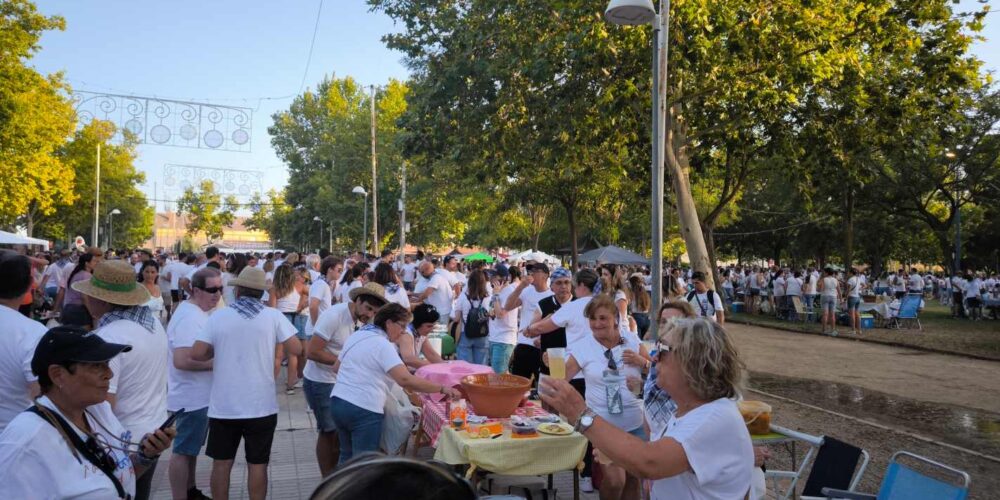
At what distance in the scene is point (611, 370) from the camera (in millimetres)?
4559

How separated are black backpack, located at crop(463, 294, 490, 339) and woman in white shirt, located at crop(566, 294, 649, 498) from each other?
163 inches

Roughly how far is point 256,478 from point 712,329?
128 inches

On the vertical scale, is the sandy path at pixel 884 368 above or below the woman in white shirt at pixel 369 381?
below

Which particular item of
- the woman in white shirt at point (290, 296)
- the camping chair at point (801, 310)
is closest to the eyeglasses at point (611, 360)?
the woman in white shirt at point (290, 296)

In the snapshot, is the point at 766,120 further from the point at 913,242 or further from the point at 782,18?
the point at 913,242

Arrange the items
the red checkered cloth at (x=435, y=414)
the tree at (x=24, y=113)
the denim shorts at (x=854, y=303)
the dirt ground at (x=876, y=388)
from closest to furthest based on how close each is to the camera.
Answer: the red checkered cloth at (x=435, y=414) → the dirt ground at (x=876, y=388) → the denim shorts at (x=854, y=303) → the tree at (x=24, y=113)

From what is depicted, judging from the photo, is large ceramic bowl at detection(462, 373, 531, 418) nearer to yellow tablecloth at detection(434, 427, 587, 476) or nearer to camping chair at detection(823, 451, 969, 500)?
yellow tablecloth at detection(434, 427, 587, 476)

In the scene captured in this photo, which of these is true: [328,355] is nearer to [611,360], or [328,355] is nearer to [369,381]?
[369,381]

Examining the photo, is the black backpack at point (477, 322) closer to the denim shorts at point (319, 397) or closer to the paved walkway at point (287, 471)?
the paved walkway at point (287, 471)

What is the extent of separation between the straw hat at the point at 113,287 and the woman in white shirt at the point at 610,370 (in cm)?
289

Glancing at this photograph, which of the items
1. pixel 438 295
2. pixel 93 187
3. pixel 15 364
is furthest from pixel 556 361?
pixel 93 187

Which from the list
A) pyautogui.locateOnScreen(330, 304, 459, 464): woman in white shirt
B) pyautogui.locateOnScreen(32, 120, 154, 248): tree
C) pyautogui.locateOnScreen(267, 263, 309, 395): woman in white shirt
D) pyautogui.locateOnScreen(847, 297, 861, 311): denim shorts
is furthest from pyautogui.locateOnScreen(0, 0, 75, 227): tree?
pyautogui.locateOnScreen(847, 297, 861, 311): denim shorts

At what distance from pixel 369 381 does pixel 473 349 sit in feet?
16.1

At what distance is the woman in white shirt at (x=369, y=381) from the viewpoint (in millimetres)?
4449
